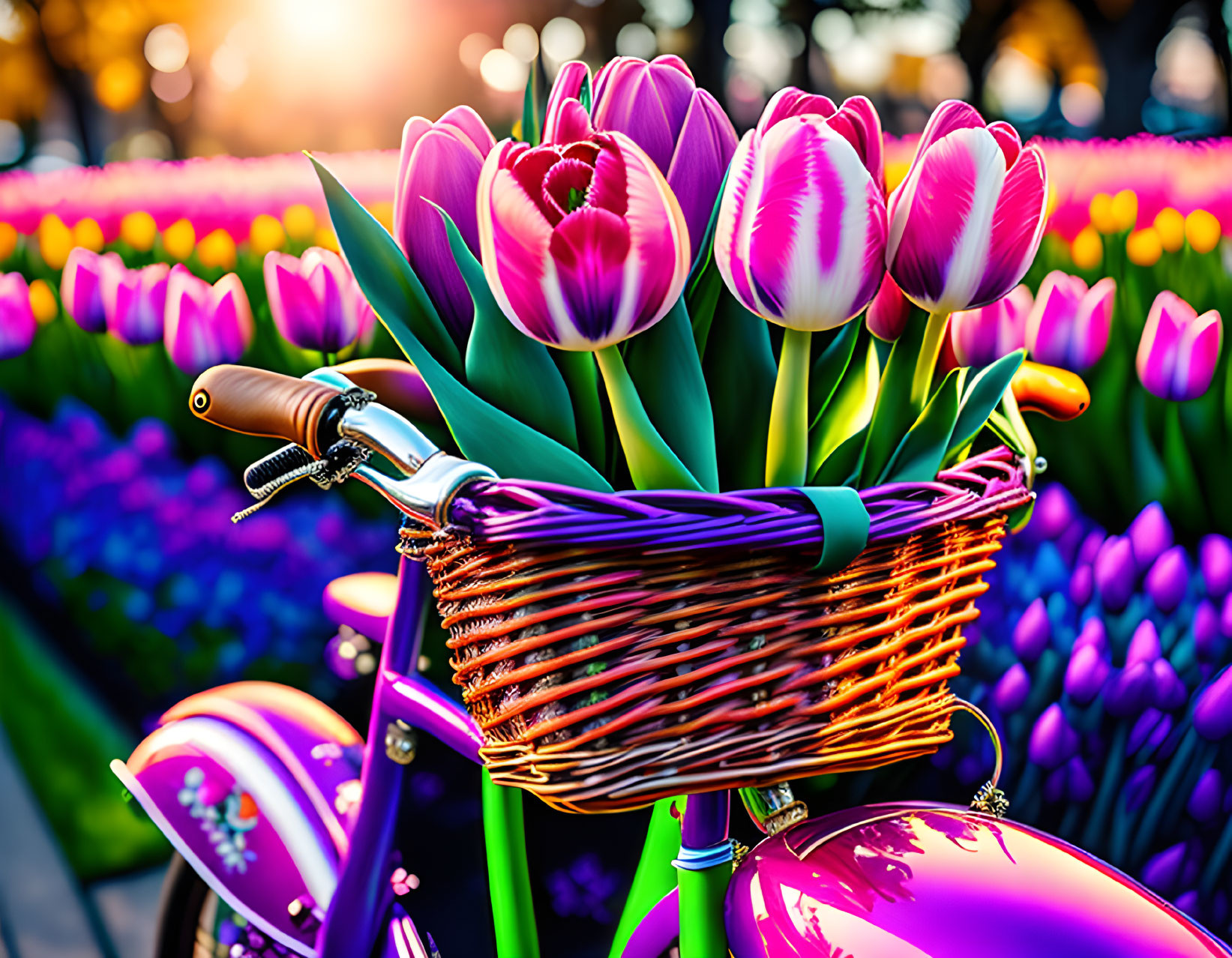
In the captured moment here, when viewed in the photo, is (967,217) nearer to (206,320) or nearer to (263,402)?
(263,402)

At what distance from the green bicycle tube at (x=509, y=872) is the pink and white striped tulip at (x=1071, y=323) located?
2.19ft

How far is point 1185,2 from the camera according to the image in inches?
42.8

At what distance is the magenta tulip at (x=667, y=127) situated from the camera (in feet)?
1.59

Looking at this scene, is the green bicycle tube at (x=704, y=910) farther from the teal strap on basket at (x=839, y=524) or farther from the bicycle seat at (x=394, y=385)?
the bicycle seat at (x=394, y=385)

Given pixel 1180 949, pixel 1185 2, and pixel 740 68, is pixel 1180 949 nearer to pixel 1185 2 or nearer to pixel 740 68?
pixel 740 68

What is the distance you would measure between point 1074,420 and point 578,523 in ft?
2.33

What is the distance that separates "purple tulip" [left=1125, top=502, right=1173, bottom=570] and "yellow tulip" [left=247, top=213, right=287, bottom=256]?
0.97 metres

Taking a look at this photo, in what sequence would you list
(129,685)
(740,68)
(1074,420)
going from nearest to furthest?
(1074,420) → (740,68) → (129,685)

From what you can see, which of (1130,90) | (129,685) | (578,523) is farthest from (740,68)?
(129,685)

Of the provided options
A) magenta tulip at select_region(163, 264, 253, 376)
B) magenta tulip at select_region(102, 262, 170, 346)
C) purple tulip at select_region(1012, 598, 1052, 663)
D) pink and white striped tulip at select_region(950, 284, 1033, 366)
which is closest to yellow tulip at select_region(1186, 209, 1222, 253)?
pink and white striped tulip at select_region(950, 284, 1033, 366)

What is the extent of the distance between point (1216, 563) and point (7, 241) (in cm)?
143

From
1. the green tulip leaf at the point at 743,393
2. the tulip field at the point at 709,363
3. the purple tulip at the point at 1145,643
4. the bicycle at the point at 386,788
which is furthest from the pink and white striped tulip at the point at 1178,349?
the green tulip leaf at the point at 743,393

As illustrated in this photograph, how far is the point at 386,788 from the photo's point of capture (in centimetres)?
84

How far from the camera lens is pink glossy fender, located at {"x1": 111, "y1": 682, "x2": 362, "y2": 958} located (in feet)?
3.00
